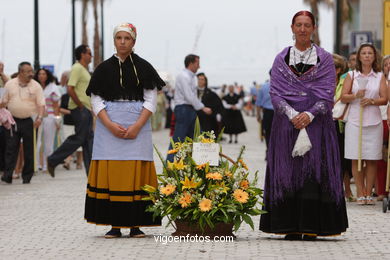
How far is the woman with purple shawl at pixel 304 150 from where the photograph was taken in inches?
405

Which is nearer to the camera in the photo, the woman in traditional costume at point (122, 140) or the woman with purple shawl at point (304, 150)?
the woman with purple shawl at point (304, 150)

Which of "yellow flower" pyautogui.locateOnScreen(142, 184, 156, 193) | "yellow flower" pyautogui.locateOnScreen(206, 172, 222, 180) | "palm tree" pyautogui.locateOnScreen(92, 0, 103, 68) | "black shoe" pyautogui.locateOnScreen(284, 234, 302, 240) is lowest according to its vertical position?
"black shoe" pyautogui.locateOnScreen(284, 234, 302, 240)

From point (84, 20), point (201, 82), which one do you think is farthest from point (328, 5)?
point (201, 82)

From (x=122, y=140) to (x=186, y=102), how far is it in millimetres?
8016

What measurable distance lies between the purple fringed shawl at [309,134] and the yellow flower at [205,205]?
67 centimetres

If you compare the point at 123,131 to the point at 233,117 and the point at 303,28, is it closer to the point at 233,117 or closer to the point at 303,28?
the point at 303,28

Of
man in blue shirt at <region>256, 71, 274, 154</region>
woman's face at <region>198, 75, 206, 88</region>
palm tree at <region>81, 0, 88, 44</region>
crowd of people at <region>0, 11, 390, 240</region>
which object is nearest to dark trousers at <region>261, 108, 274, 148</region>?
man in blue shirt at <region>256, 71, 274, 154</region>

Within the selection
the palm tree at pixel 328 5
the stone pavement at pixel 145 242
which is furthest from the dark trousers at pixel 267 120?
the palm tree at pixel 328 5

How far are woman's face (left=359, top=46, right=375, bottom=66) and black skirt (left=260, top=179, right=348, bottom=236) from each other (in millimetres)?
4328

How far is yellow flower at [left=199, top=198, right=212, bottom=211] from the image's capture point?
996 cm

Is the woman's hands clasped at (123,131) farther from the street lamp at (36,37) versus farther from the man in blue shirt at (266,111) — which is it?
the street lamp at (36,37)

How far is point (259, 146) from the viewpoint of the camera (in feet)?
109

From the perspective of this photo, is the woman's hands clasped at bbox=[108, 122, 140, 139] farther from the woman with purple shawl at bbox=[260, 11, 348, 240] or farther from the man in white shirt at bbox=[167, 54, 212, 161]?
the man in white shirt at bbox=[167, 54, 212, 161]

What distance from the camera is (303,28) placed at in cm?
1023
